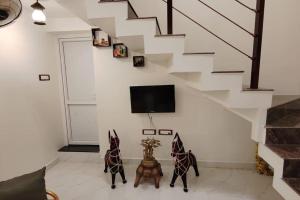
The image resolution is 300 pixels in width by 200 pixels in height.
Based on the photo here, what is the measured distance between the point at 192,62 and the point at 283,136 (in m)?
1.19

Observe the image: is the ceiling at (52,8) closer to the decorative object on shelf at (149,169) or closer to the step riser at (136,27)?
the step riser at (136,27)

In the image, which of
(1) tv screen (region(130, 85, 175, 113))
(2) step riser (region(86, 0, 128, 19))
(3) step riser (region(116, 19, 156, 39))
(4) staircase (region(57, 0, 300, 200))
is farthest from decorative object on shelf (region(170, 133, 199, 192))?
(2) step riser (region(86, 0, 128, 19))

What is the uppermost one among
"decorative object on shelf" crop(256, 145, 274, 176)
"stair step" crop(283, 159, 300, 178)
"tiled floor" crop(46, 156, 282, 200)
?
"stair step" crop(283, 159, 300, 178)

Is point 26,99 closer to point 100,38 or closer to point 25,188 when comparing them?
point 100,38

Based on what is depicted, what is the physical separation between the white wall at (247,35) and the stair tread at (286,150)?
133cm

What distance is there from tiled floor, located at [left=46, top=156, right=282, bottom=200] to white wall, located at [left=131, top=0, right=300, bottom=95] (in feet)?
4.73

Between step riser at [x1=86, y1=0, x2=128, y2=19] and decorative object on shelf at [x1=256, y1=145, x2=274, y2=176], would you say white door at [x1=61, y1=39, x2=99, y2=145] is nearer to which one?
step riser at [x1=86, y1=0, x2=128, y2=19]

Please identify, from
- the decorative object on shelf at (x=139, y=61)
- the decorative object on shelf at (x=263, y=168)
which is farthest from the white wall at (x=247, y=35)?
the decorative object on shelf at (x=263, y=168)

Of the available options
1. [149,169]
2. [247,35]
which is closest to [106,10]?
[149,169]

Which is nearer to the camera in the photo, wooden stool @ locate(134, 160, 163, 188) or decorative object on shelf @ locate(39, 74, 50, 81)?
wooden stool @ locate(134, 160, 163, 188)

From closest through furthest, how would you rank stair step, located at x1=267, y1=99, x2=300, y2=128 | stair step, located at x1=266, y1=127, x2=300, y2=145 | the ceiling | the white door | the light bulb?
stair step, located at x1=266, y1=127, x2=300, y2=145 < stair step, located at x1=267, y1=99, x2=300, y2=128 < the light bulb < the ceiling < the white door

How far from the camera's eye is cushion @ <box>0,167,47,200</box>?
1.48 meters

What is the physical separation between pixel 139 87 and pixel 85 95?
49.8 inches

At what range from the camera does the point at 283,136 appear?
1.96 meters
